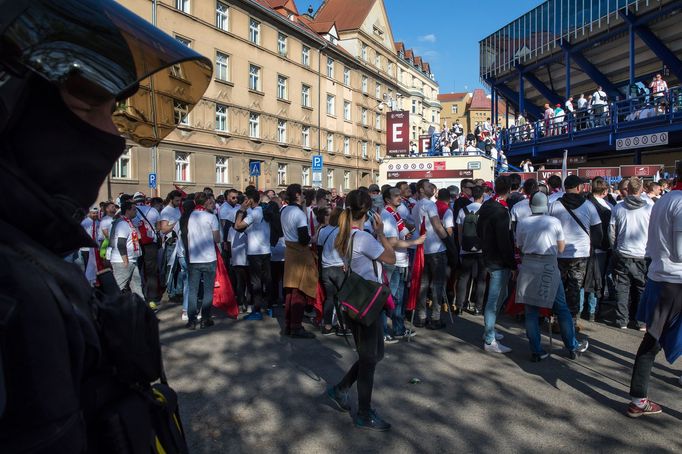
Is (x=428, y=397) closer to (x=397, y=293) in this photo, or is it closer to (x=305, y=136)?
(x=397, y=293)

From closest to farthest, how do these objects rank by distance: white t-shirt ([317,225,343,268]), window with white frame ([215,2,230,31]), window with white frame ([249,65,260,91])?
white t-shirt ([317,225,343,268]) < window with white frame ([215,2,230,31]) < window with white frame ([249,65,260,91])

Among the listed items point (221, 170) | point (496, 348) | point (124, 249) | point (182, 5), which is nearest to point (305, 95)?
point (221, 170)

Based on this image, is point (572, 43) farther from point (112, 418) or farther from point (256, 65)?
point (112, 418)

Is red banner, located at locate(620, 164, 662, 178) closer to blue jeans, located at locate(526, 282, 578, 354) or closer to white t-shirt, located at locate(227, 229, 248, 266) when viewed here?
blue jeans, located at locate(526, 282, 578, 354)

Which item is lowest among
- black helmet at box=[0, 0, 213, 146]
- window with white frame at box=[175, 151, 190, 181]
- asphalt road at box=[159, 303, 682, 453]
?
asphalt road at box=[159, 303, 682, 453]

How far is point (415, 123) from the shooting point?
62.1 meters

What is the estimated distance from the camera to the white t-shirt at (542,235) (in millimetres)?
5398

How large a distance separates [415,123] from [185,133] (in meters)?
40.0

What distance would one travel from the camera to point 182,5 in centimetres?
2694

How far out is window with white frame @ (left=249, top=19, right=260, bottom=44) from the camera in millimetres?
32094

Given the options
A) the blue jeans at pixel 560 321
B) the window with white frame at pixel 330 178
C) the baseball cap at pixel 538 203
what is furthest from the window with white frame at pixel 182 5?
the blue jeans at pixel 560 321

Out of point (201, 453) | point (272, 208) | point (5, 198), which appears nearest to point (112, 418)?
point (5, 198)

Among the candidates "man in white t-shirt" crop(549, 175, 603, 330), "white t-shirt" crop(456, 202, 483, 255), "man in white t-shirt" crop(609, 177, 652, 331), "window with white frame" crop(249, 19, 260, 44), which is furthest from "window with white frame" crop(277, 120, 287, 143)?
"man in white t-shirt" crop(549, 175, 603, 330)

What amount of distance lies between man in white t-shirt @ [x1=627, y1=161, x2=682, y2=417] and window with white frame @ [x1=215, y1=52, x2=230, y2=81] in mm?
28441
